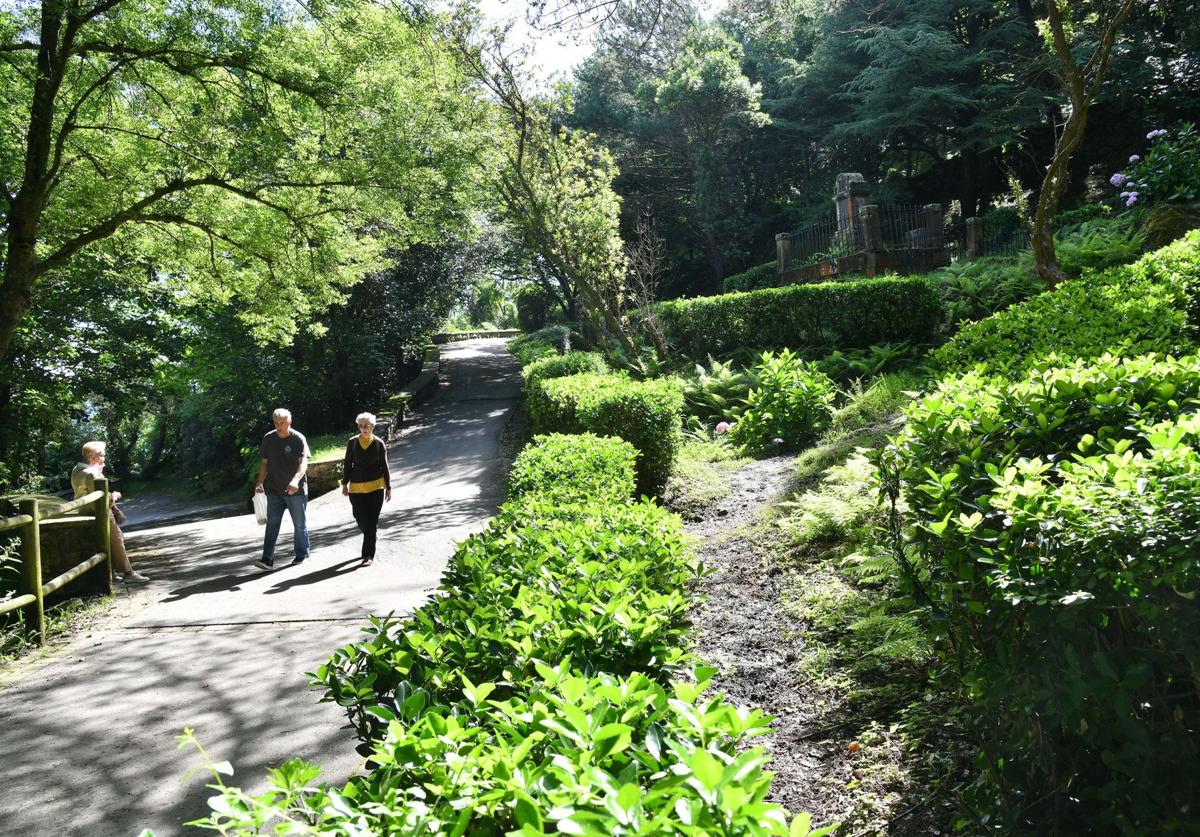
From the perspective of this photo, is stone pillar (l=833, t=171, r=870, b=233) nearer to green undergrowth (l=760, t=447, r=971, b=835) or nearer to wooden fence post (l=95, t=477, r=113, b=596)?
green undergrowth (l=760, t=447, r=971, b=835)

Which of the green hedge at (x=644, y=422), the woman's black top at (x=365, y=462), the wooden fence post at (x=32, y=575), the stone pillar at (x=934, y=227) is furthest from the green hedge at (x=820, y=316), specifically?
the wooden fence post at (x=32, y=575)

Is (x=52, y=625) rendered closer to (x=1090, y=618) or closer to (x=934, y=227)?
(x=1090, y=618)

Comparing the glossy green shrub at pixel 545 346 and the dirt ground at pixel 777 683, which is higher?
the glossy green shrub at pixel 545 346

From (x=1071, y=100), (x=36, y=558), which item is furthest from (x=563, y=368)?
(x=36, y=558)

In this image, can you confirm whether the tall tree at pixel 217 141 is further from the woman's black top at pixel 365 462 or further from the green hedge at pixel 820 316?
the green hedge at pixel 820 316

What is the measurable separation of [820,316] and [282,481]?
33.1 feet

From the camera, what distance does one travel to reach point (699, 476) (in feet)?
31.7

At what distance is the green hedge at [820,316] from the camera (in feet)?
45.8

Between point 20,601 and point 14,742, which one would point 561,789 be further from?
point 20,601

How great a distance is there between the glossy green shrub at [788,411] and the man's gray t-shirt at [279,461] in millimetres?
5786

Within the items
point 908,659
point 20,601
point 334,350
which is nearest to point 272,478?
point 20,601

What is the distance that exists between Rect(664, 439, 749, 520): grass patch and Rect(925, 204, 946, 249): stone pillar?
10734 millimetres

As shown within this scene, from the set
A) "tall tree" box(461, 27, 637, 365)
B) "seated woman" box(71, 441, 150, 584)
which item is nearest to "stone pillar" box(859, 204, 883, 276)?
"tall tree" box(461, 27, 637, 365)

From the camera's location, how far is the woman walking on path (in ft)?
29.6
